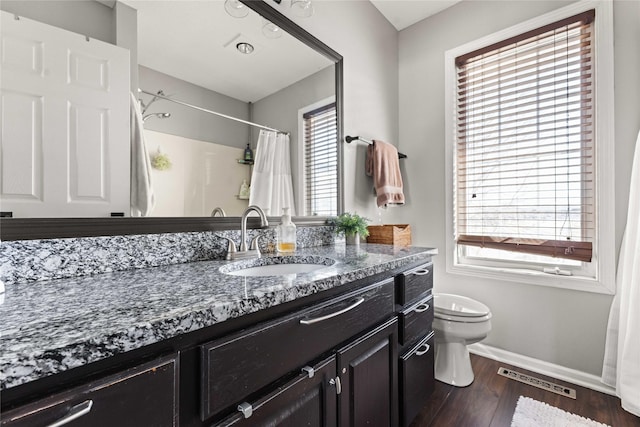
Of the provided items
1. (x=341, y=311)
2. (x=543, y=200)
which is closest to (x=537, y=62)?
(x=543, y=200)

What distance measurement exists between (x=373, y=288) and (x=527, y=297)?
148 centimetres

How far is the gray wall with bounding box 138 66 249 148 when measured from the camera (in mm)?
1070

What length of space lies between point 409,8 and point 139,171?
2.25 metres

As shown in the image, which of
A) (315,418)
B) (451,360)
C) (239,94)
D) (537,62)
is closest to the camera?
(315,418)

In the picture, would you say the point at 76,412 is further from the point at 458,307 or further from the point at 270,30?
the point at 458,307

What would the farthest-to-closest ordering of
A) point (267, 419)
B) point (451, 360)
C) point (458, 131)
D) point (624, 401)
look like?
point (458, 131) → point (451, 360) → point (624, 401) → point (267, 419)

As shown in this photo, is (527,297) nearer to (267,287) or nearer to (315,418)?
(315,418)

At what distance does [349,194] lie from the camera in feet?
6.48

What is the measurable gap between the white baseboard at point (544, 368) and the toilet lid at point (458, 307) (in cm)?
52

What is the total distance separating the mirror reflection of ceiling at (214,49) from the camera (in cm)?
108

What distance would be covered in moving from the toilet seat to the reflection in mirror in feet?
3.11

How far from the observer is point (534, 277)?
1896 mm

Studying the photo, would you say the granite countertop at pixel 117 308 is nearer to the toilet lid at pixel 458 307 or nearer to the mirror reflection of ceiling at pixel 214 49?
the mirror reflection of ceiling at pixel 214 49

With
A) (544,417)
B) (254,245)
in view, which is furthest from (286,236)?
(544,417)
